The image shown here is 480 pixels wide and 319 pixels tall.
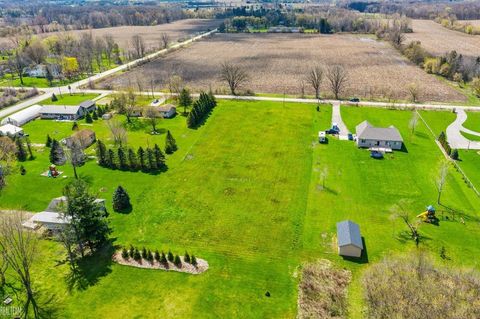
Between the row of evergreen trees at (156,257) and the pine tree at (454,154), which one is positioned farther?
the pine tree at (454,154)

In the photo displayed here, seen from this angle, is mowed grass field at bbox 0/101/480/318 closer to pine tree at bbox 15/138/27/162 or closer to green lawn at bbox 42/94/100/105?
pine tree at bbox 15/138/27/162

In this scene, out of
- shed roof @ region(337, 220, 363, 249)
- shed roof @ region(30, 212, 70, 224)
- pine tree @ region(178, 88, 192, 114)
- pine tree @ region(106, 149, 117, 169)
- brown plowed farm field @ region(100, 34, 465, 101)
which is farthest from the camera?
brown plowed farm field @ region(100, 34, 465, 101)

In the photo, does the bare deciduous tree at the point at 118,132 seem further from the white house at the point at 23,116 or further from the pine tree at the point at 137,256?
the pine tree at the point at 137,256

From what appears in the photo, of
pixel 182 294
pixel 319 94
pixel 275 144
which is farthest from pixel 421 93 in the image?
pixel 182 294

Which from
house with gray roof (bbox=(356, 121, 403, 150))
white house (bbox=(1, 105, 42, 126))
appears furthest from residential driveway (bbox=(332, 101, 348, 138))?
white house (bbox=(1, 105, 42, 126))

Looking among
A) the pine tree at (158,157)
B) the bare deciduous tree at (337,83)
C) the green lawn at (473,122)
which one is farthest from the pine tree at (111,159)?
the green lawn at (473,122)

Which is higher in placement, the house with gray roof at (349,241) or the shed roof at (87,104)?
the shed roof at (87,104)

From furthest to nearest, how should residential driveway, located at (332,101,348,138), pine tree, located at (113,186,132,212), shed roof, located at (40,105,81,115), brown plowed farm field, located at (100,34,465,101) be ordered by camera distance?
brown plowed farm field, located at (100,34,465,101) < shed roof, located at (40,105,81,115) < residential driveway, located at (332,101,348,138) < pine tree, located at (113,186,132,212)

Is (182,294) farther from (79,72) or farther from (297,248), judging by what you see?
(79,72)
